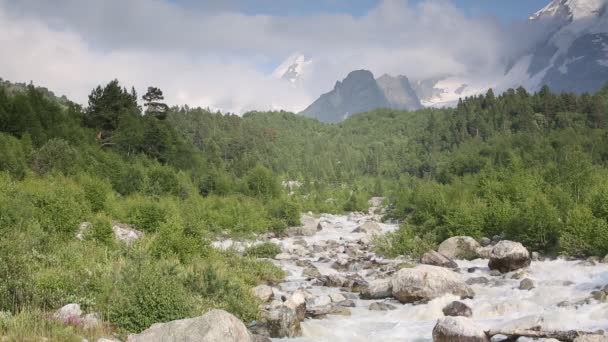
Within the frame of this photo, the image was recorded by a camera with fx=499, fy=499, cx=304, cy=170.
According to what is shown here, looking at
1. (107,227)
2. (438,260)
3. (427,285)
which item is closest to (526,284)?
(427,285)

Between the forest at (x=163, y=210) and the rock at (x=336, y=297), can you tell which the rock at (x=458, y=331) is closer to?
the forest at (x=163, y=210)

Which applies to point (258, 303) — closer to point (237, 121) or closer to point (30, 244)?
point (30, 244)

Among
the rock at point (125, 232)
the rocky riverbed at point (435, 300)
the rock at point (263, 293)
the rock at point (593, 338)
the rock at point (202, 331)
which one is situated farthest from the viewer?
the rock at point (125, 232)

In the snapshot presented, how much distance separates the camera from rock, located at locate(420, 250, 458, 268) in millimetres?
30664

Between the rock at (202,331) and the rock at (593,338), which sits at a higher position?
the rock at (202,331)

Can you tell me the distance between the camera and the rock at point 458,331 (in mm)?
15203

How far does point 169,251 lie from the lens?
26.0 meters

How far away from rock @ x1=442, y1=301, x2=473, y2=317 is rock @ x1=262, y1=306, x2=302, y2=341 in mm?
6371

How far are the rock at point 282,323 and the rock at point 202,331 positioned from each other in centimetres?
424

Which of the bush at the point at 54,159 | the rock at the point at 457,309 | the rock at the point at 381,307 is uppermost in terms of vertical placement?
the bush at the point at 54,159

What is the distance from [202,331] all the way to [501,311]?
A: 13.0 meters

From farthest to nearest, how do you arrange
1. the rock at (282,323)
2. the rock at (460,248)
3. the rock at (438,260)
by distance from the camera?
the rock at (460,248), the rock at (438,260), the rock at (282,323)

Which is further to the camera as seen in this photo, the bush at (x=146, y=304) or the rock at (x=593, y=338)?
the bush at (x=146, y=304)

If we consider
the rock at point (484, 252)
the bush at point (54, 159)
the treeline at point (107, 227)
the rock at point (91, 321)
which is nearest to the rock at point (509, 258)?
the rock at point (484, 252)
